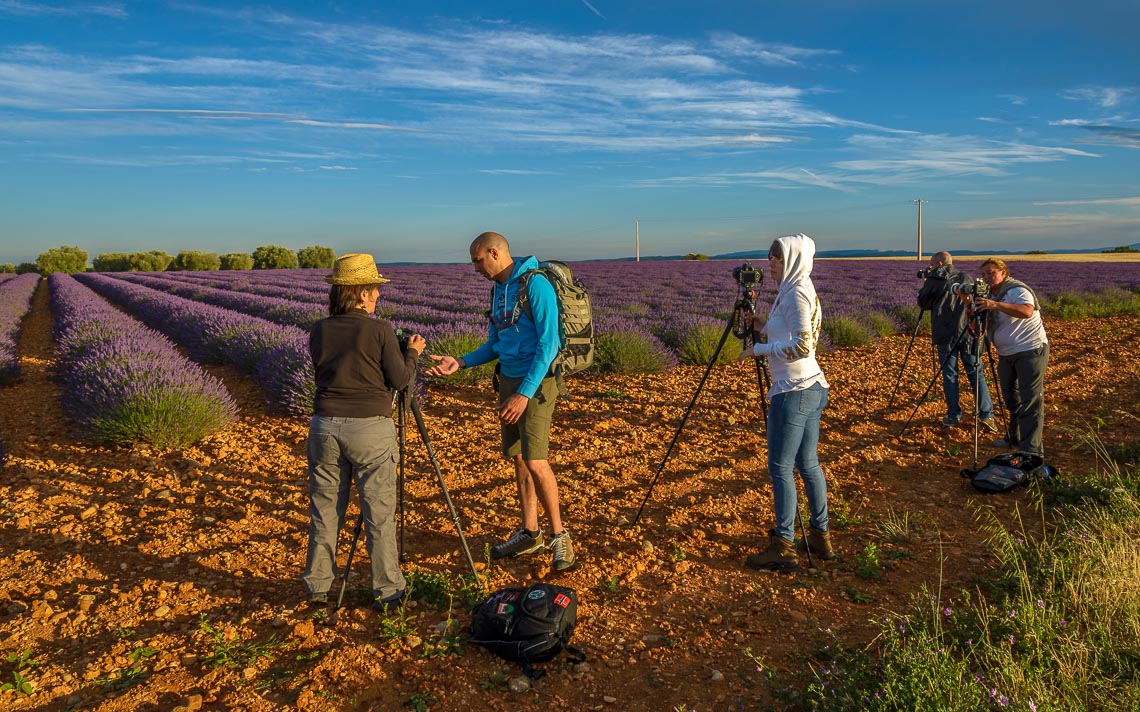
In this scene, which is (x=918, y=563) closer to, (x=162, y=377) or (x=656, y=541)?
(x=656, y=541)

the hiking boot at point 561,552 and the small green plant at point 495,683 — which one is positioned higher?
the hiking boot at point 561,552

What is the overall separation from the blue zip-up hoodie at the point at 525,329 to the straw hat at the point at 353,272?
0.61 meters

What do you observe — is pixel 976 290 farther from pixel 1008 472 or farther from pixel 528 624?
pixel 528 624

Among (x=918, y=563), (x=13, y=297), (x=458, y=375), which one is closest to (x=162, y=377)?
(x=458, y=375)

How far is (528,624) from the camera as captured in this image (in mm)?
2961

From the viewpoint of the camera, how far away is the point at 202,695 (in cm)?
275

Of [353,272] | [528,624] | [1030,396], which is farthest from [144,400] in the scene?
[1030,396]

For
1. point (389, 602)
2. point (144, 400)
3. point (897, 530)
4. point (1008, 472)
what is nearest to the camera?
point (389, 602)

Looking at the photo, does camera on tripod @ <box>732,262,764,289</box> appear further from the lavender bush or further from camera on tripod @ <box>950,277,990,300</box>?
the lavender bush

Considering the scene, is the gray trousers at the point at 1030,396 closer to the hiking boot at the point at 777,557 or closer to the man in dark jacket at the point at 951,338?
the man in dark jacket at the point at 951,338

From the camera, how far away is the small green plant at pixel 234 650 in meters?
2.93

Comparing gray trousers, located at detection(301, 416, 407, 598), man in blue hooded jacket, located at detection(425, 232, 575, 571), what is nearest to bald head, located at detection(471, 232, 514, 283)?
man in blue hooded jacket, located at detection(425, 232, 575, 571)

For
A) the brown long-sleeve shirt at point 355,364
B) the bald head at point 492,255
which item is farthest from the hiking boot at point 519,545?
the bald head at point 492,255

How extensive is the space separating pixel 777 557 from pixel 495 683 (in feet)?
6.00
